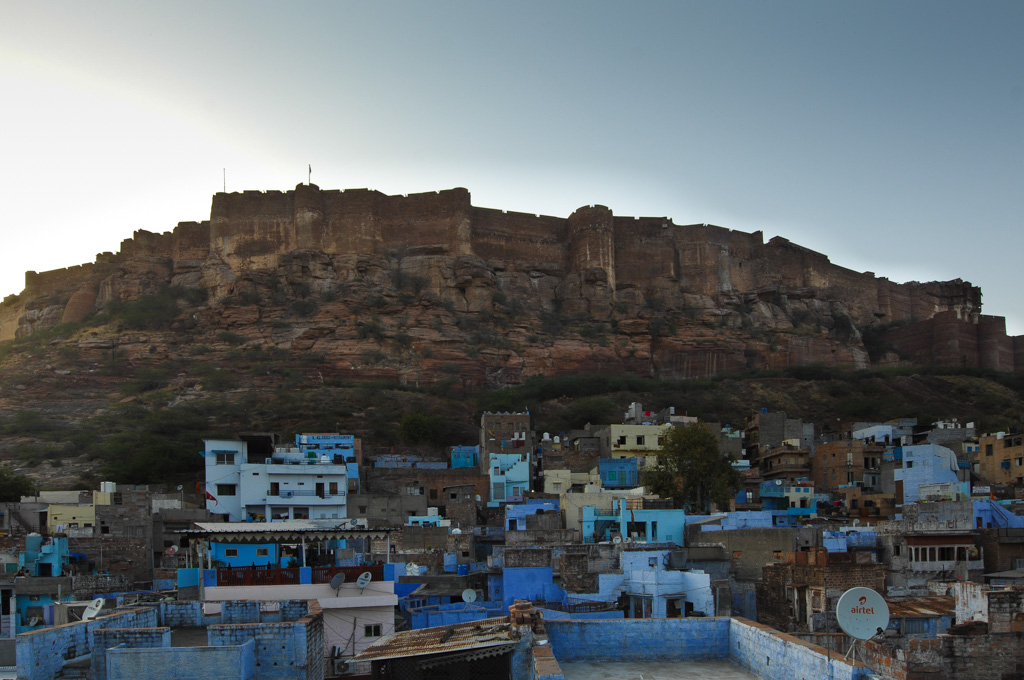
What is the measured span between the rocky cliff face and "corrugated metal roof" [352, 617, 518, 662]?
119 feet

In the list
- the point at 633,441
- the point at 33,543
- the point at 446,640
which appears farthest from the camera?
the point at 633,441

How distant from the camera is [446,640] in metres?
8.41

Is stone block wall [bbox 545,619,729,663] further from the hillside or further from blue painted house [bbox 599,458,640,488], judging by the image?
the hillside

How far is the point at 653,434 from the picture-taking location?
31.9 meters

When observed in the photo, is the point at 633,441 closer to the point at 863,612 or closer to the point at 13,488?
the point at 13,488

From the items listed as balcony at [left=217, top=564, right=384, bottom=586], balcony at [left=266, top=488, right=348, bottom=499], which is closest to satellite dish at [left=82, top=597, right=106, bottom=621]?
balcony at [left=217, top=564, right=384, bottom=586]

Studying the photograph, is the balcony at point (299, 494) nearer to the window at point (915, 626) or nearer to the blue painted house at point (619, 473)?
the blue painted house at point (619, 473)

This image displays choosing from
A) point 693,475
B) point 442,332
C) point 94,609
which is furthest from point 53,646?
point 442,332

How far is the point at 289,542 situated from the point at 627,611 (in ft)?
15.4

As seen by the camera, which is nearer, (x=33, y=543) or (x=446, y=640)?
(x=446, y=640)

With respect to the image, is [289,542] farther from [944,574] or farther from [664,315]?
[664,315]

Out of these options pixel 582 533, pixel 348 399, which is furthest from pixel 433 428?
pixel 582 533

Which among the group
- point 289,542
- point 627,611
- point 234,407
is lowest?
point 627,611

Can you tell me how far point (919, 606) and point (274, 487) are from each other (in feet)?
61.6
